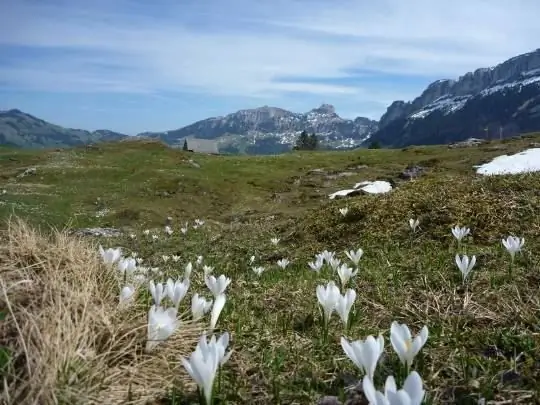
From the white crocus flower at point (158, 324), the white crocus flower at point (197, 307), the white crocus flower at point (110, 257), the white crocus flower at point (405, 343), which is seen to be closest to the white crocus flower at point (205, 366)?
the white crocus flower at point (158, 324)

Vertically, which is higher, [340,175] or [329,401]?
[329,401]

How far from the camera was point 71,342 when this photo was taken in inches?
128

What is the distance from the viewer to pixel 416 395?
2270 millimetres

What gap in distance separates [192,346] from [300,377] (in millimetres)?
851

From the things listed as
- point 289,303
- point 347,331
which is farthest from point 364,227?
point 347,331

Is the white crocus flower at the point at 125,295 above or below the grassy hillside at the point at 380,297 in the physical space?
above

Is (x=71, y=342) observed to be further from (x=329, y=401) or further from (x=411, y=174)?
(x=411, y=174)

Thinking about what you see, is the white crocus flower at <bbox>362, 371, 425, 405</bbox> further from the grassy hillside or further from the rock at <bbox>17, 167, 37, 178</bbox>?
the rock at <bbox>17, 167, 37, 178</bbox>

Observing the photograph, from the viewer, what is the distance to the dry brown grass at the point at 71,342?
114 inches

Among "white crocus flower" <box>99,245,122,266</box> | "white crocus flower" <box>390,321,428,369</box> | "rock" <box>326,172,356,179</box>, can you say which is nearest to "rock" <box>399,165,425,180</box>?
"rock" <box>326,172,356,179</box>

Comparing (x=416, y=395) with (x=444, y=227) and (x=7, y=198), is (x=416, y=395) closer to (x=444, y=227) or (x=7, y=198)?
(x=444, y=227)

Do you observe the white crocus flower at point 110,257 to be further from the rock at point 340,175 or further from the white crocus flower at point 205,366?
the rock at point 340,175

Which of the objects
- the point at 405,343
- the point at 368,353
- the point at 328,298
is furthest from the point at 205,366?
the point at 328,298

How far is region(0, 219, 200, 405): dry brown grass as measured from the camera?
9.54 feet
